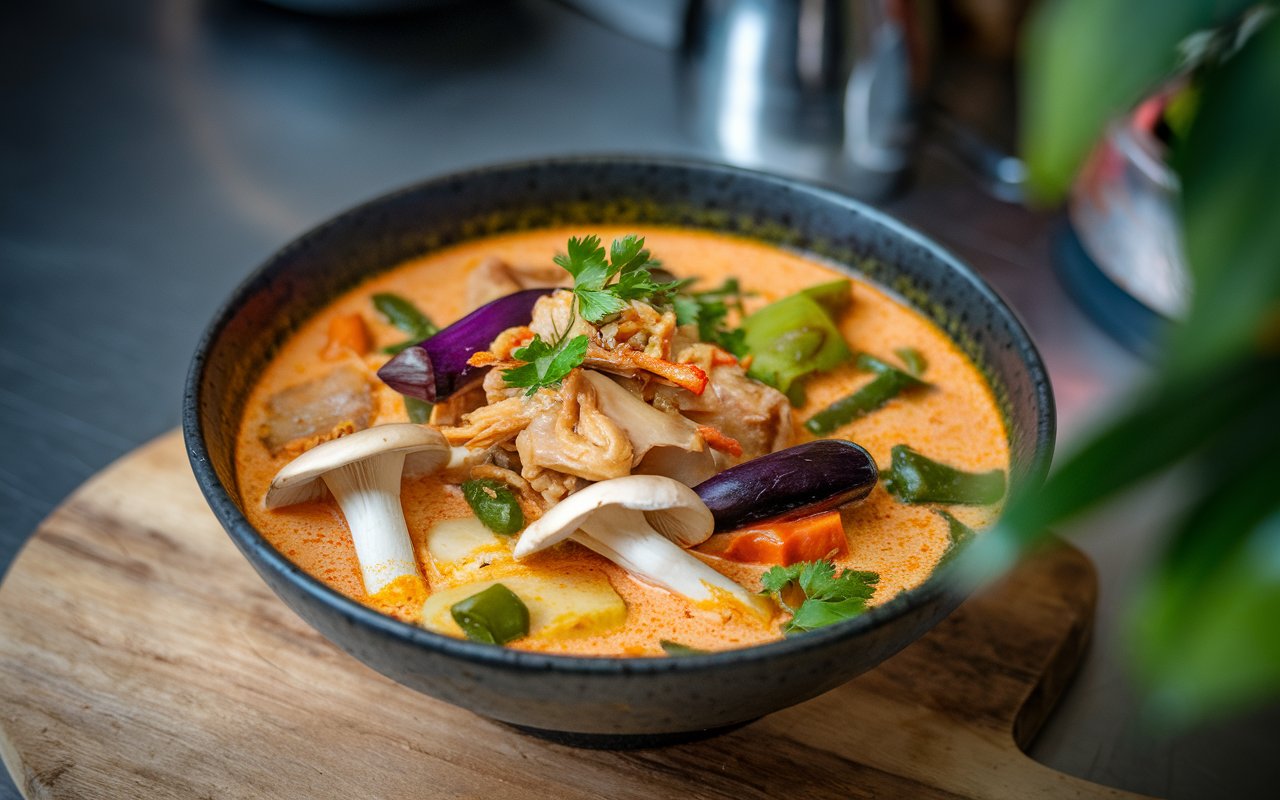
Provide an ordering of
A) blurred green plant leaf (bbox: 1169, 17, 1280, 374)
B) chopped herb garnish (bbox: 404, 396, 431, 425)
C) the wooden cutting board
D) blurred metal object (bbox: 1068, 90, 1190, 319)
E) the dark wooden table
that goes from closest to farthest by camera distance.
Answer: blurred green plant leaf (bbox: 1169, 17, 1280, 374), the wooden cutting board, chopped herb garnish (bbox: 404, 396, 431, 425), the dark wooden table, blurred metal object (bbox: 1068, 90, 1190, 319)

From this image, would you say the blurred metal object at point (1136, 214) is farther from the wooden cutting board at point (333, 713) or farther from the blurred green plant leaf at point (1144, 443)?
the blurred green plant leaf at point (1144, 443)

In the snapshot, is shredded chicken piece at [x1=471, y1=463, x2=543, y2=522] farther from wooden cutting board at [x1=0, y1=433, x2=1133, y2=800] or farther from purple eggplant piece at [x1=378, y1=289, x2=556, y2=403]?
wooden cutting board at [x1=0, y1=433, x2=1133, y2=800]

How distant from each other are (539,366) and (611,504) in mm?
308

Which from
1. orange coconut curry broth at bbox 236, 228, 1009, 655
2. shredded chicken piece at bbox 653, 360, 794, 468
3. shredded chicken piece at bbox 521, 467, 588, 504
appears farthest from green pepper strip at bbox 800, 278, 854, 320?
shredded chicken piece at bbox 521, 467, 588, 504

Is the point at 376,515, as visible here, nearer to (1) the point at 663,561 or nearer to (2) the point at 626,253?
(1) the point at 663,561

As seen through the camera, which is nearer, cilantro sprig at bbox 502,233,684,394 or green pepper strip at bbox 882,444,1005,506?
cilantro sprig at bbox 502,233,684,394

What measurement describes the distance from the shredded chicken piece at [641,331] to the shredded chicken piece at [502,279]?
0.30 m

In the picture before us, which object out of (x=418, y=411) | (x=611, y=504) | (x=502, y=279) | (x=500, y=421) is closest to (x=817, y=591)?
(x=611, y=504)

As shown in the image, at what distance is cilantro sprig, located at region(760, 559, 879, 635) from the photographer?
1.62 m

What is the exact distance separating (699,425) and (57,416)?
6.22ft

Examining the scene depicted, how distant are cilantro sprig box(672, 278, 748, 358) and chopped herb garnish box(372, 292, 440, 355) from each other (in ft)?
1.71

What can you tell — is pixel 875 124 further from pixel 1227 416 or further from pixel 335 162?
pixel 1227 416

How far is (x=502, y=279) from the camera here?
88.7 inches

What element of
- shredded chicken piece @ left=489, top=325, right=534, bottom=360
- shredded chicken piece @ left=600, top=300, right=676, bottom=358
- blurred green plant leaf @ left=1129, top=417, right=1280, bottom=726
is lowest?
shredded chicken piece @ left=489, top=325, right=534, bottom=360
